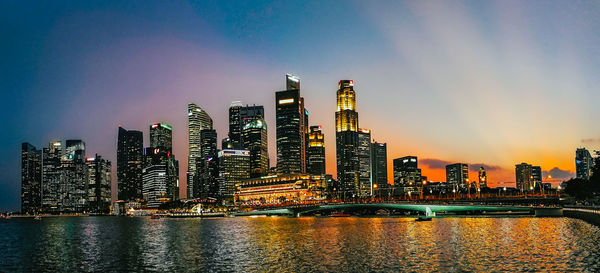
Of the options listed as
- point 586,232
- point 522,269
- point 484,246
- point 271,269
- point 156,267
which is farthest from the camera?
point 586,232

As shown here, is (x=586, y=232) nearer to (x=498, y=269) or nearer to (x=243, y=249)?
(x=498, y=269)

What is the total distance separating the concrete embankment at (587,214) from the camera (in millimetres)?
95000

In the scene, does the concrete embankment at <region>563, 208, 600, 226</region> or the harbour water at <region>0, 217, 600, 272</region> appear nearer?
the harbour water at <region>0, 217, 600, 272</region>

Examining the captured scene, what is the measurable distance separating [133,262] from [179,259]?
204 inches

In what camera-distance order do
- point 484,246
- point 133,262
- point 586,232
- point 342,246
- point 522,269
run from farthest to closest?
point 586,232 < point 342,246 < point 484,246 < point 133,262 < point 522,269

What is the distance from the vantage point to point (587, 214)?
4245 inches

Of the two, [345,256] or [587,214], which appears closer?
[345,256]

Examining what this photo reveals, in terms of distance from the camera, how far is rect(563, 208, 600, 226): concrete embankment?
95.0 meters

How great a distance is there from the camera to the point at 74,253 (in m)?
72.4

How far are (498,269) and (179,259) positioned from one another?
35320mm

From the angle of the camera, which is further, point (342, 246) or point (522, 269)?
point (342, 246)

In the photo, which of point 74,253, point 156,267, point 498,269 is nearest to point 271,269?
point 156,267

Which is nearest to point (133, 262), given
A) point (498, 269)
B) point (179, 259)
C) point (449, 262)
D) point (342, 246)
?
point (179, 259)

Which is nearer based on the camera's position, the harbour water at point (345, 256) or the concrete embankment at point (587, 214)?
the harbour water at point (345, 256)
